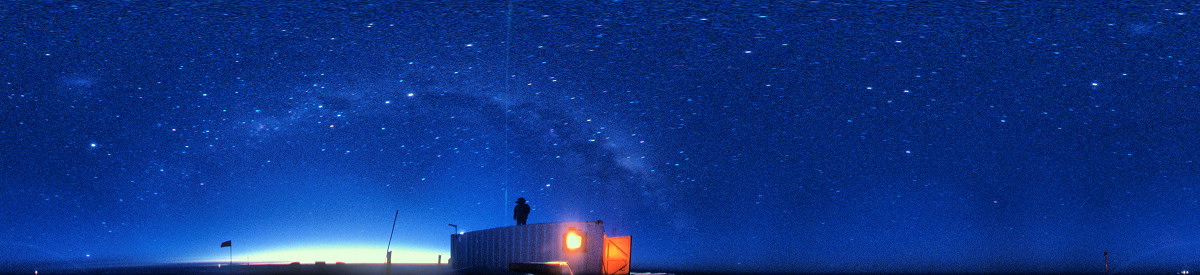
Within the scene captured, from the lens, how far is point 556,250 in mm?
22906

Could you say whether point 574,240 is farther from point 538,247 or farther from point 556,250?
point 538,247

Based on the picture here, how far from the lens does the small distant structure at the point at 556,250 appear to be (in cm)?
2267

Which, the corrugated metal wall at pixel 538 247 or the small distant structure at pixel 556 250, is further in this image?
the corrugated metal wall at pixel 538 247

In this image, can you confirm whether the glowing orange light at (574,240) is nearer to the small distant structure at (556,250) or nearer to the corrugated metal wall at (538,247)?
the small distant structure at (556,250)

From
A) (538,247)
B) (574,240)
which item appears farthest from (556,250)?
(538,247)

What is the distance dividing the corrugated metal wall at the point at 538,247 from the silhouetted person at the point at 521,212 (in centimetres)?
32

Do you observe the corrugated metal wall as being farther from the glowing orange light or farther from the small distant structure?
the glowing orange light

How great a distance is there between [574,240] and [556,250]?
0.68m

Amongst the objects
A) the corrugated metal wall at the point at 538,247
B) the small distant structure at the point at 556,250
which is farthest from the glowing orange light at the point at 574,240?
the corrugated metal wall at the point at 538,247

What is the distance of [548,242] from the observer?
2311cm

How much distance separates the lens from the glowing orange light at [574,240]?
74.4ft

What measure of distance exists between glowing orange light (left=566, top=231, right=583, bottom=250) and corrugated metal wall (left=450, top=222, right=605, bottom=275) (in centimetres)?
13

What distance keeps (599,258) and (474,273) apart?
500 centimetres

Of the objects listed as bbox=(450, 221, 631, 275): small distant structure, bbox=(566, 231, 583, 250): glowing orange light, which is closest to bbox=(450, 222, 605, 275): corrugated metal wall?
bbox=(450, 221, 631, 275): small distant structure
